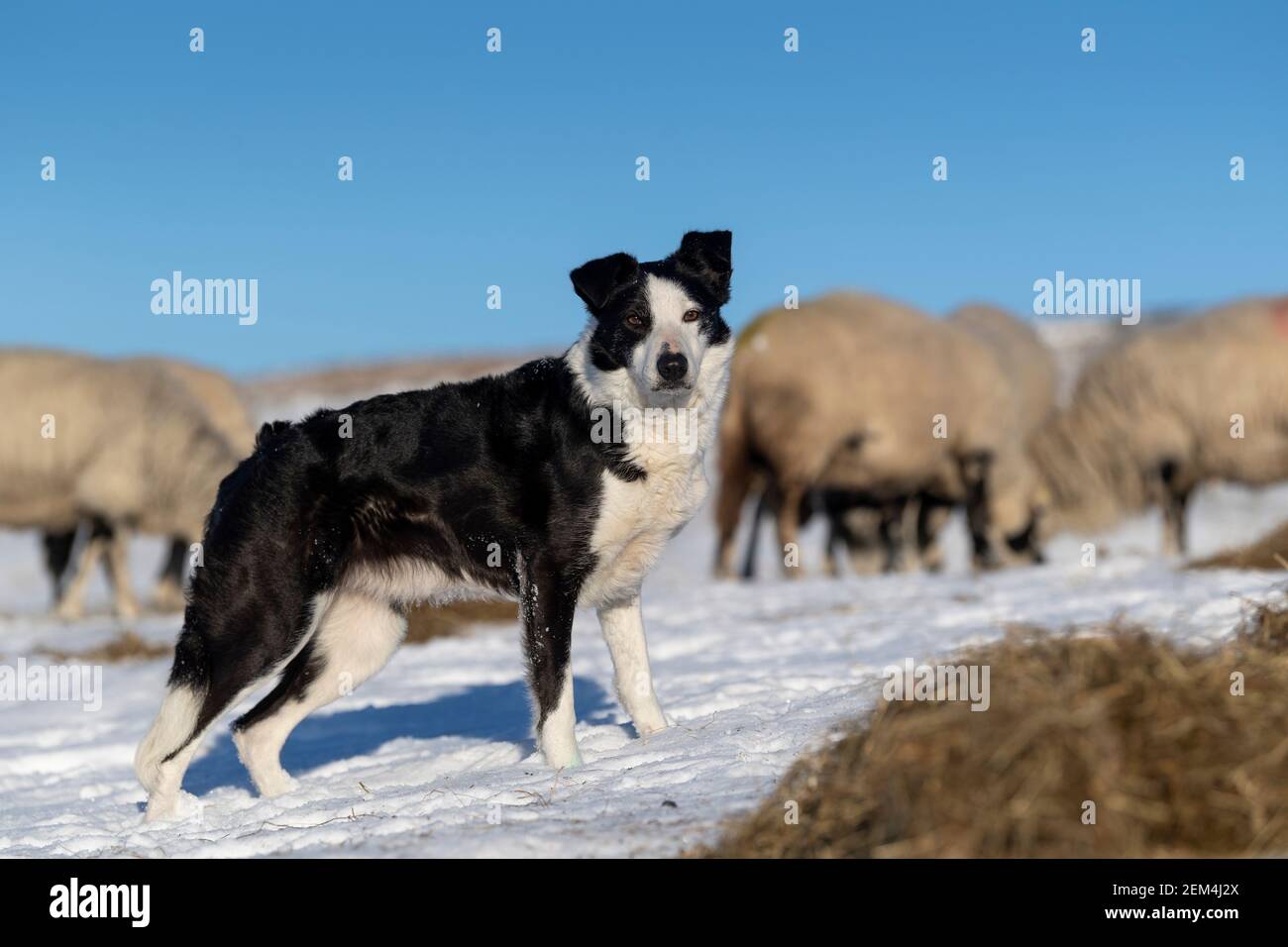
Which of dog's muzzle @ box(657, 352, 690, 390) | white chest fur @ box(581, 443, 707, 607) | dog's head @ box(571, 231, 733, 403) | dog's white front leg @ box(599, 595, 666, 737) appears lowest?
dog's white front leg @ box(599, 595, 666, 737)

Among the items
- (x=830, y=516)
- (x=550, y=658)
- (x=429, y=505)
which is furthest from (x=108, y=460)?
(x=550, y=658)

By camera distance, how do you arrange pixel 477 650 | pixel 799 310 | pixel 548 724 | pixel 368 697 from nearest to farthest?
pixel 548 724, pixel 368 697, pixel 477 650, pixel 799 310

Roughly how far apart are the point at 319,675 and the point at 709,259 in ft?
8.87

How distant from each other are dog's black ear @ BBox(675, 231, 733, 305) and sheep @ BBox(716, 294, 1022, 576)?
1016cm

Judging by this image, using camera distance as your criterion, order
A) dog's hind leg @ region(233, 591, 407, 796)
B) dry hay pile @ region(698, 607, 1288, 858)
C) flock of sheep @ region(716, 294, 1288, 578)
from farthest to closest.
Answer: flock of sheep @ region(716, 294, 1288, 578) < dog's hind leg @ region(233, 591, 407, 796) < dry hay pile @ region(698, 607, 1288, 858)

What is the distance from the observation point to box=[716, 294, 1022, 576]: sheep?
56.0 feet

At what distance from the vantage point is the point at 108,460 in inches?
632

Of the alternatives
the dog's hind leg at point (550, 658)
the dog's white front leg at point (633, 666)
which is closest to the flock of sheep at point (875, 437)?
the dog's white front leg at point (633, 666)

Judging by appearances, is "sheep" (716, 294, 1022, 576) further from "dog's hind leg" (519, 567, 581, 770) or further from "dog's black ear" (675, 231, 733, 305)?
"dog's hind leg" (519, 567, 581, 770)

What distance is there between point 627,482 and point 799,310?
40.6 ft

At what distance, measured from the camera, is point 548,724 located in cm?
569

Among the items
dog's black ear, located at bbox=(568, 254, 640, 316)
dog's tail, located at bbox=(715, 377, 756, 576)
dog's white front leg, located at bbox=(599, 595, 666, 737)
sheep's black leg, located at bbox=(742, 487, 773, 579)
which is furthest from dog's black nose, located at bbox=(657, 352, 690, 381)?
sheep's black leg, located at bbox=(742, 487, 773, 579)
